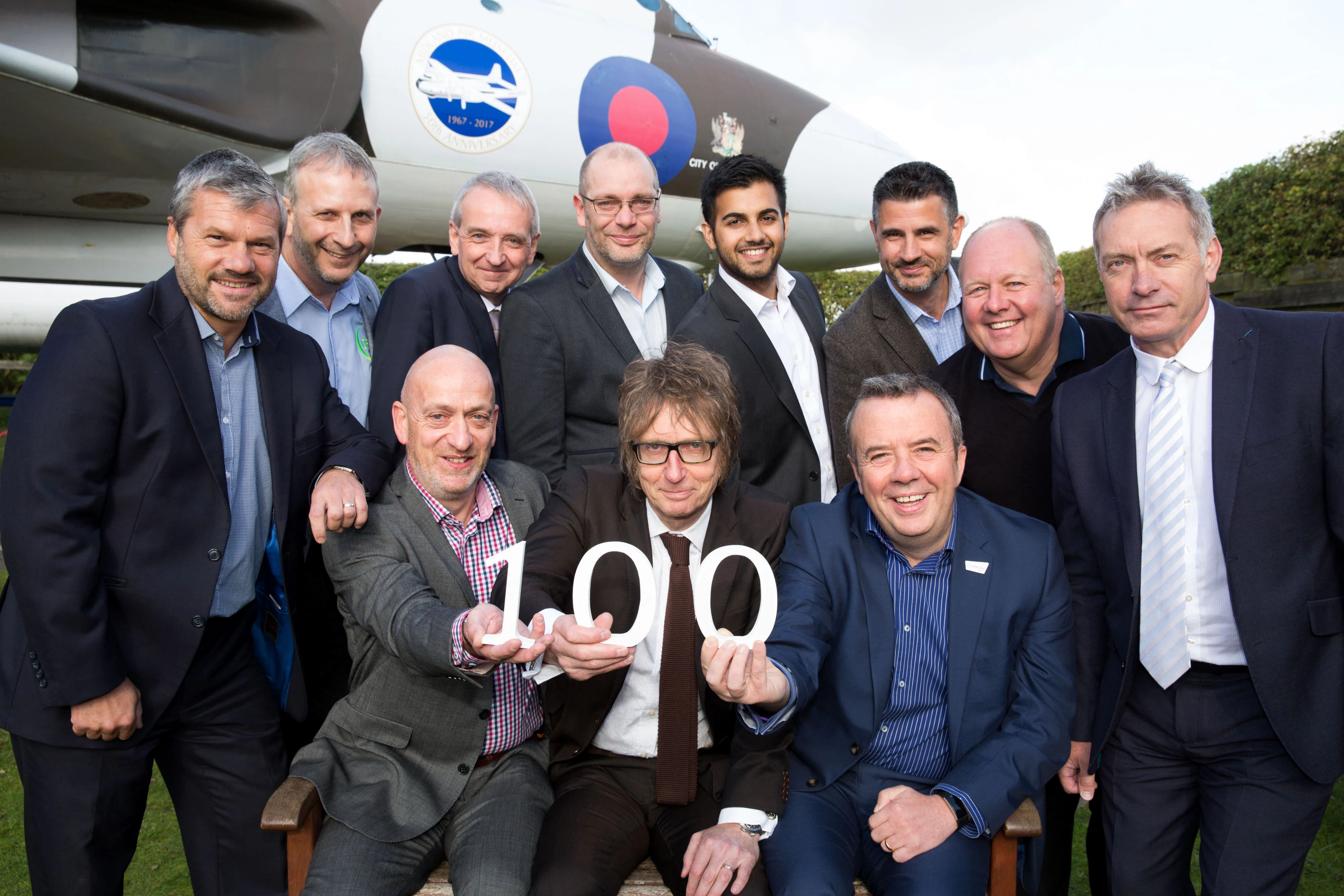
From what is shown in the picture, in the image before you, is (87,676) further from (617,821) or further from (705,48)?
(705,48)

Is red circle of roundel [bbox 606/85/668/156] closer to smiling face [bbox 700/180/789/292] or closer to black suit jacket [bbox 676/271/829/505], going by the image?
smiling face [bbox 700/180/789/292]

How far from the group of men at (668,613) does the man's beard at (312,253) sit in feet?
1.92

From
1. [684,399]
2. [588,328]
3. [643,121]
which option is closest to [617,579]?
[684,399]

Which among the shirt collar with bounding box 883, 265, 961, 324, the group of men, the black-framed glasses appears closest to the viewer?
the group of men

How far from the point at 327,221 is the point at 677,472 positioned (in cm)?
198

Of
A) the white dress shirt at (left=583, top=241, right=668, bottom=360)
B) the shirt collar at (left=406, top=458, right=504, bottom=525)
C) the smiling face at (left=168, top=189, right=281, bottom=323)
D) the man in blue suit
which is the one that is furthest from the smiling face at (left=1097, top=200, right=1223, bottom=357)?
the smiling face at (left=168, top=189, right=281, bottom=323)

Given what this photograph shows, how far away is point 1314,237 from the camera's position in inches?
332

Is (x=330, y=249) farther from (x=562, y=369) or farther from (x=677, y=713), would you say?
(x=677, y=713)

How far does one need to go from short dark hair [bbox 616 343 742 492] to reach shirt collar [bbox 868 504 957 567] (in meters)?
0.47

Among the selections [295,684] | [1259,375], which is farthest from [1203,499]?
[295,684]

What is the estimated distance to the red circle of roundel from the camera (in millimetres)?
9477

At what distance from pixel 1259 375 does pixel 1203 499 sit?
1.26 feet

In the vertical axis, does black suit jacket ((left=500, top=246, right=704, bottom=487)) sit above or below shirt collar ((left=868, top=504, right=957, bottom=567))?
above

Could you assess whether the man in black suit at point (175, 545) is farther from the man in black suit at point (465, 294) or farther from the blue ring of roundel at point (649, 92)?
the blue ring of roundel at point (649, 92)
